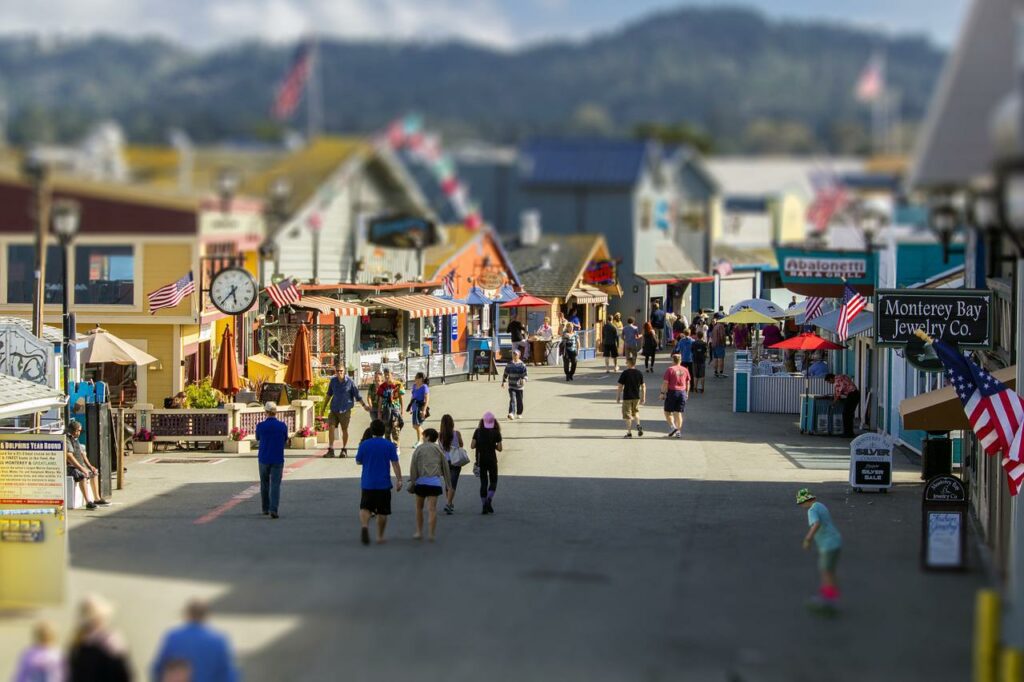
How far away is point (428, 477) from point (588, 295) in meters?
31.3

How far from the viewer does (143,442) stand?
28.9 metres

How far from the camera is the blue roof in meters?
68.4

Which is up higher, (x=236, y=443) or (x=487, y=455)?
(x=487, y=455)

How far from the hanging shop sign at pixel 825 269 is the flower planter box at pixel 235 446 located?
11363mm

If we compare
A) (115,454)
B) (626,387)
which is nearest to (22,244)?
(115,454)

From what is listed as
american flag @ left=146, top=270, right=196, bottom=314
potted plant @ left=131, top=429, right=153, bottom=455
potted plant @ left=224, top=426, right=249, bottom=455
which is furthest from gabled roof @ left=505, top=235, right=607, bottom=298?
potted plant @ left=131, top=429, right=153, bottom=455

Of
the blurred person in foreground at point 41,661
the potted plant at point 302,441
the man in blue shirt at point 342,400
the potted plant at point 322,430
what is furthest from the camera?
the potted plant at point 322,430

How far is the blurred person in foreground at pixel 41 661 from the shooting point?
10.1 meters

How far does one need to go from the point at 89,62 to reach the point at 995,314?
22475 millimetres

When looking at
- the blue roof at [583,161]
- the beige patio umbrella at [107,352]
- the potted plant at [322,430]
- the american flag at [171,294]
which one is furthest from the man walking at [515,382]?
the blue roof at [583,161]

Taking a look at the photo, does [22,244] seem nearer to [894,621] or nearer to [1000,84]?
[894,621]

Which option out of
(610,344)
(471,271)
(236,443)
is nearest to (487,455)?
(236,443)

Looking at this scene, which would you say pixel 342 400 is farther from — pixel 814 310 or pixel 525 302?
pixel 525 302

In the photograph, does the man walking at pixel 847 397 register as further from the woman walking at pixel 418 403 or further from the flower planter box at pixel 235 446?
the flower planter box at pixel 235 446
